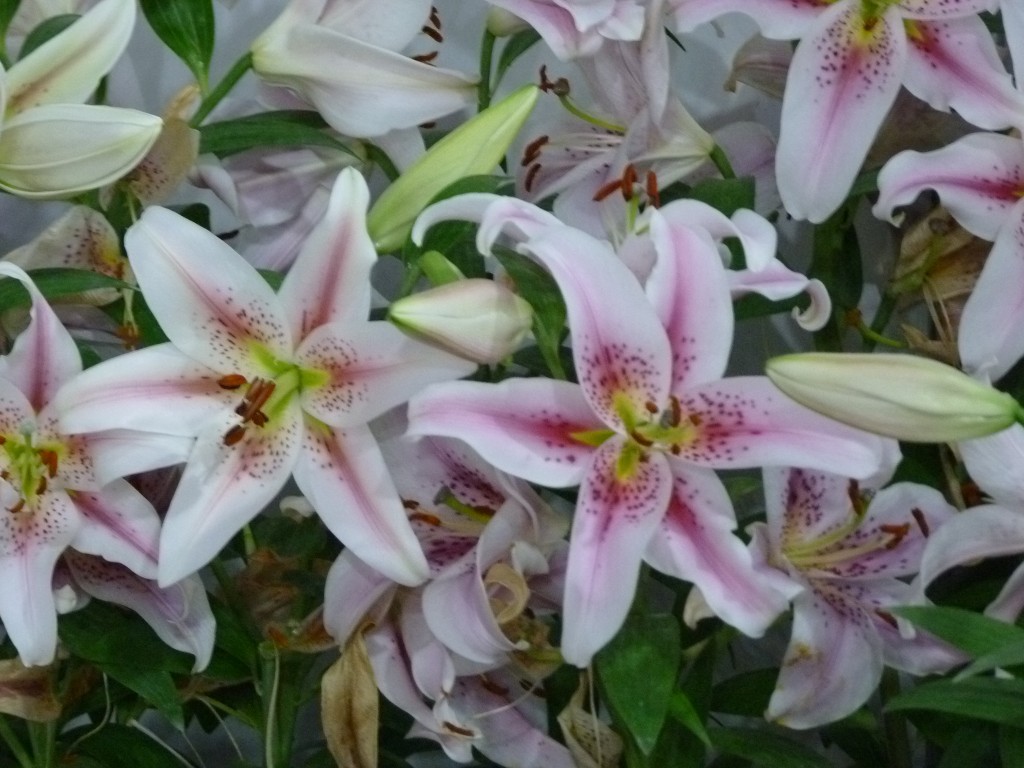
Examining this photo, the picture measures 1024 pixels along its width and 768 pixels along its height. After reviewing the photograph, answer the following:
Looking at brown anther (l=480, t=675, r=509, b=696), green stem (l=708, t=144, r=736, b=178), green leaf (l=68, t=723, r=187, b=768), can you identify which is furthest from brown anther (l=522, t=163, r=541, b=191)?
green leaf (l=68, t=723, r=187, b=768)

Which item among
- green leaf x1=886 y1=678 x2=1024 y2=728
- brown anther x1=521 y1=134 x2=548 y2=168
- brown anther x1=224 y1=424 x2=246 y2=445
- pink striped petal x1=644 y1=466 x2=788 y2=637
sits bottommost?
green leaf x1=886 y1=678 x2=1024 y2=728

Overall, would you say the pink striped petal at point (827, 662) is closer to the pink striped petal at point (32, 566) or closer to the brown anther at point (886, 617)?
the brown anther at point (886, 617)

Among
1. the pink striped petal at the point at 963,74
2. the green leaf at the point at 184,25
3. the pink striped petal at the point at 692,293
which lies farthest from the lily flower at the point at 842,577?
the green leaf at the point at 184,25

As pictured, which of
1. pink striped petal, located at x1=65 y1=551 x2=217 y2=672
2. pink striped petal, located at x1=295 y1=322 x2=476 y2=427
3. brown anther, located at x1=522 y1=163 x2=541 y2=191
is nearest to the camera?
pink striped petal, located at x1=295 y1=322 x2=476 y2=427

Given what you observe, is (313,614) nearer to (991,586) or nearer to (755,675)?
(755,675)

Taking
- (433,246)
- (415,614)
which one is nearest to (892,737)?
(415,614)

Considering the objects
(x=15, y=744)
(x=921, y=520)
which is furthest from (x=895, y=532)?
(x=15, y=744)

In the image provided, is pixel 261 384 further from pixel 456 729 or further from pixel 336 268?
pixel 456 729

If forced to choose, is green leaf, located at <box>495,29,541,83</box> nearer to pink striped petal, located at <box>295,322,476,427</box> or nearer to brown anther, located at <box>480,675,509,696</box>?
pink striped petal, located at <box>295,322,476,427</box>
